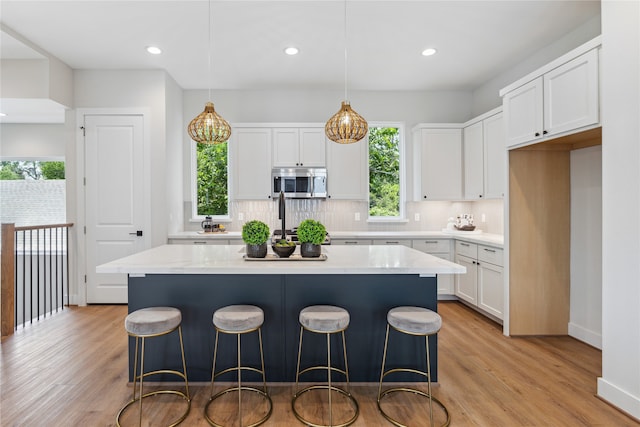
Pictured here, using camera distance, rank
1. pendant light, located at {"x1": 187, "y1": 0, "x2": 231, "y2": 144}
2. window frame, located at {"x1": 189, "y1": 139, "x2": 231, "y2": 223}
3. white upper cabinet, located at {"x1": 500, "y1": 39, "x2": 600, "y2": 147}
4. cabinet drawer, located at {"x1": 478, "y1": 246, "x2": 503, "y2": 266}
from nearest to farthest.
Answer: white upper cabinet, located at {"x1": 500, "y1": 39, "x2": 600, "y2": 147} < pendant light, located at {"x1": 187, "y1": 0, "x2": 231, "y2": 144} < cabinet drawer, located at {"x1": 478, "y1": 246, "x2": 503, "y2": 266} < window frame, located at {"x1": 189, "y1": 139, "x2": 231, "y2": 223}

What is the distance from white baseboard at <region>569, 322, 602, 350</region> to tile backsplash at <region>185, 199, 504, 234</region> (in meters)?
2.00

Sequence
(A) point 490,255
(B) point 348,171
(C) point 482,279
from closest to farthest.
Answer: (A) point 490,255 < (C) point 482,279 < (B) point 348,171

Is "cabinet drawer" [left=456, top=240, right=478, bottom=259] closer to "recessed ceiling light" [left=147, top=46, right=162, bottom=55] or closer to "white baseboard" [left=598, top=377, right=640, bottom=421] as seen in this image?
"white baseboard" [left=598, top=377, right=640, bottom=421]

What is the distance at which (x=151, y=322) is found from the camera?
6.45 feet

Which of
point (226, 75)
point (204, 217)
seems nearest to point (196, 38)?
point (226, 75)

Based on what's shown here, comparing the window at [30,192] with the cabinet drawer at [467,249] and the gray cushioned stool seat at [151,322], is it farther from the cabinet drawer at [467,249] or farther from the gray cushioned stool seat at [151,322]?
the cabinet drawer at [467,249]

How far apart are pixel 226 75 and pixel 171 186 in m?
1.62

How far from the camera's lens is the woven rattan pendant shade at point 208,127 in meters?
2.64

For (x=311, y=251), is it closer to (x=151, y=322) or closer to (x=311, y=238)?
(x=311, y=238)

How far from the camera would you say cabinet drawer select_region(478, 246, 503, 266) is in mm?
3489

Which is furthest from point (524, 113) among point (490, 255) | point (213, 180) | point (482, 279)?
point (213, 180)

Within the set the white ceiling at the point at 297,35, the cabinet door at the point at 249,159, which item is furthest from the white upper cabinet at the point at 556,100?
the cabinet door at the point at 249,159

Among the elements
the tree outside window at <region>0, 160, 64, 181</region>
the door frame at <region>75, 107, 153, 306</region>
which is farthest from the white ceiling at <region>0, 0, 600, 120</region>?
the tree outside window at <region>0, 160, 64, 181</region>

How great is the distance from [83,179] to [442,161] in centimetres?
466
